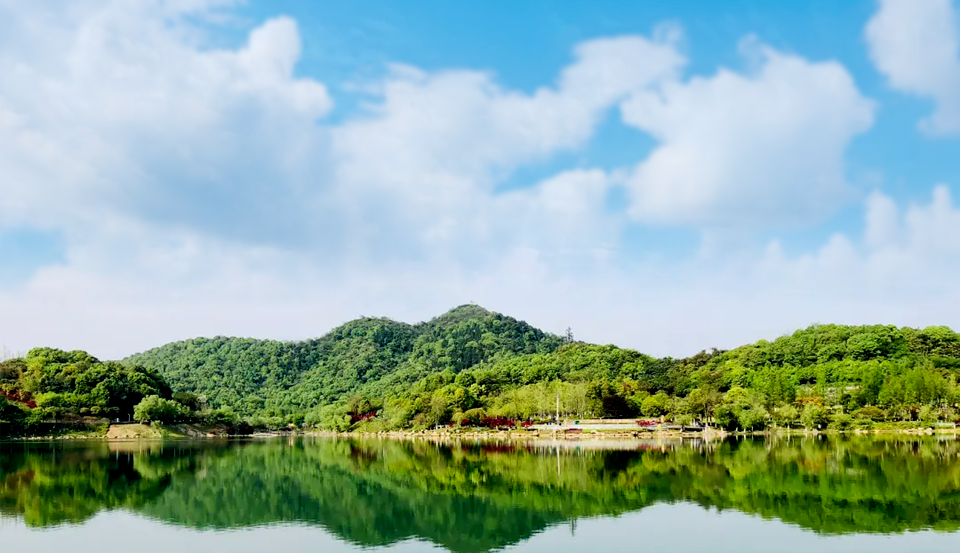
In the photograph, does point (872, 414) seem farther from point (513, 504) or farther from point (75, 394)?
point (75, 394)

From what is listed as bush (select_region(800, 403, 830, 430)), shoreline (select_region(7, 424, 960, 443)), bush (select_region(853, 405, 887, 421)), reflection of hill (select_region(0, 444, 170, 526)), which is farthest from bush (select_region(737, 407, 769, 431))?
reflection of hill (select_region(0, 444, 170, 526))

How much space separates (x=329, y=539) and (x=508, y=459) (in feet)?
94.4

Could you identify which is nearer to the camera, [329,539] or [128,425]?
[329,539]

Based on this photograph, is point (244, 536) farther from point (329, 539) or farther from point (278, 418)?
point (278, 418)

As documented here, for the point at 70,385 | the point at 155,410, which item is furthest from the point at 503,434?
the point at 70,385

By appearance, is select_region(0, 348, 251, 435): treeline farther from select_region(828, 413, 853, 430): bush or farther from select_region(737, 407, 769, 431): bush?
select_region(828, 413, 853, 430): bush

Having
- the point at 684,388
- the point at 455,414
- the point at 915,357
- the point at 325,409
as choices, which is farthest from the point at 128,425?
the point at 915,357

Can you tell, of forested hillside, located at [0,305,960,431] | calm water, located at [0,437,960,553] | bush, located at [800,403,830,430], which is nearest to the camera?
calm water, located at [0,437,960,553]

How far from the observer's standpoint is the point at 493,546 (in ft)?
71.5

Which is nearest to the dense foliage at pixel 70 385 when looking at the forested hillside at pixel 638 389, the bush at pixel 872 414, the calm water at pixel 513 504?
the forested hillside at pixel 638 389

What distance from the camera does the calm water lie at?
875 inches

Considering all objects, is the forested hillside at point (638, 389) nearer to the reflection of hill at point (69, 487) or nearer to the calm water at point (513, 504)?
the calm water at point (513, 504)

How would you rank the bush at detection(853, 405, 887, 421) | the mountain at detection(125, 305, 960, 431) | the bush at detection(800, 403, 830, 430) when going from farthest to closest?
the mountain at detection(125, 305, 960, 431), the bush at detection(800, 403, 830, 430), the bush at detection(853, 405, 887, 421)

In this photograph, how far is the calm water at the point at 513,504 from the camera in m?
22.2
